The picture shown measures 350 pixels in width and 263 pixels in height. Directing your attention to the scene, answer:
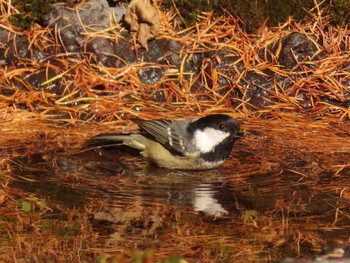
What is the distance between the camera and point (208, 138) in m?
6.25

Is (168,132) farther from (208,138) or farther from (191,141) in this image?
(208,138)

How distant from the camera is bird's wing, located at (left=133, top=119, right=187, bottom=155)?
6289mm

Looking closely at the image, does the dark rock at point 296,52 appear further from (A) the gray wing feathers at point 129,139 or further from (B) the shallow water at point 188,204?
(A) the gray wing feathers at point 129,139

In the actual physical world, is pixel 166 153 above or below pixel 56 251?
below

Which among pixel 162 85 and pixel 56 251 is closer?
pixel 56 251

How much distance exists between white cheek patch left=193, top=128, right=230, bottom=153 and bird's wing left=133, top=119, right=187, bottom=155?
11 centimetres

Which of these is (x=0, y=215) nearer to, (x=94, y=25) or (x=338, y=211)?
(x=338, y=211)

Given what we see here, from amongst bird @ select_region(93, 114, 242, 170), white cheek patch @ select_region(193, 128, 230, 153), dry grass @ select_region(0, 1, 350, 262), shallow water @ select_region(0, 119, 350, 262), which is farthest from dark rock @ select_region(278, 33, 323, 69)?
white cheek patch @ select_region(193, 128, 230, 153)

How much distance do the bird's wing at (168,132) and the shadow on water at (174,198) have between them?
19cm

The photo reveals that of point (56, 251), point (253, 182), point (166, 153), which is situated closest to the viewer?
point (56, 251)

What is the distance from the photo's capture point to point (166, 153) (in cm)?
633

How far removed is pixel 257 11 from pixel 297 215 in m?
3.50

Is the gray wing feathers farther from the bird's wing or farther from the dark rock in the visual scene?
the dark rock

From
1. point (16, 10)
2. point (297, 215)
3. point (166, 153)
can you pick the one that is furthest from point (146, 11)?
point (297, 215)
